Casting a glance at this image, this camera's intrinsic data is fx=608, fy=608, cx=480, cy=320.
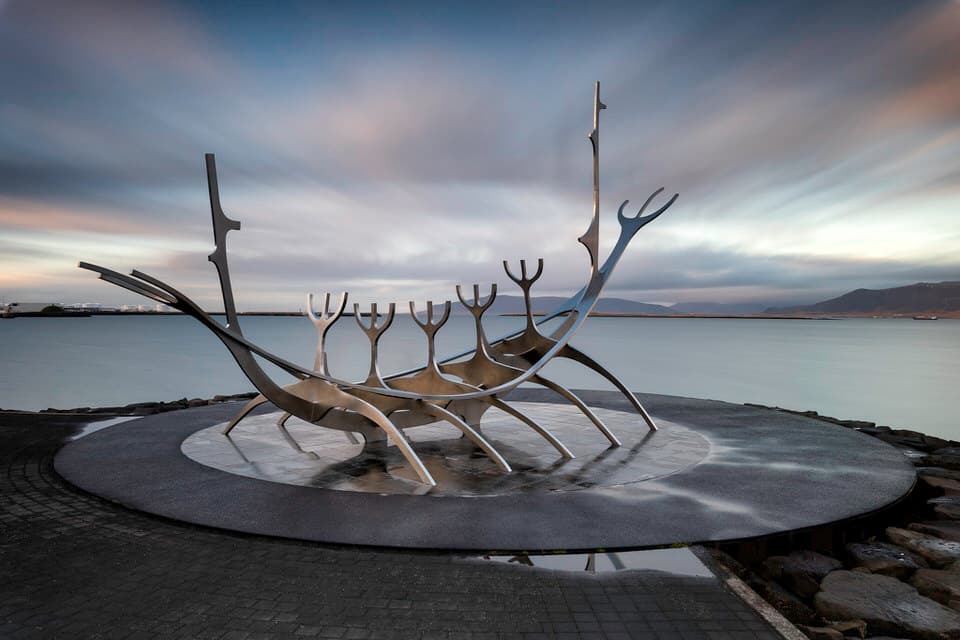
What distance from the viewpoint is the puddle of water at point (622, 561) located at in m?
4.97

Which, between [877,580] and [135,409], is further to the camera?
[135,409]

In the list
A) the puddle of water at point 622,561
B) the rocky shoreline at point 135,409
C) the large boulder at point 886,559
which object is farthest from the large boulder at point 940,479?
the rocky shoreline at point 135,409

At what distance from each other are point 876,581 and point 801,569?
573 mm

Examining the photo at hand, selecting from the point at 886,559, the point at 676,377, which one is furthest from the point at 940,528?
the point at 676,377

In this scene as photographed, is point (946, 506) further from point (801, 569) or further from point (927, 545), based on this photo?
point (801, 569)

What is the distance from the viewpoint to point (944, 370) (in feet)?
123

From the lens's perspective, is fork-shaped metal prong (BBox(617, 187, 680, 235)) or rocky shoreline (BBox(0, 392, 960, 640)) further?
fork-shaped metal prong (BBox(617, 187, 680, 235))

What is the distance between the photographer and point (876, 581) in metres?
5.11

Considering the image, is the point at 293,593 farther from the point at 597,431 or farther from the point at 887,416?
the point at 887,416

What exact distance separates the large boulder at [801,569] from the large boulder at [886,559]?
9.7 inches

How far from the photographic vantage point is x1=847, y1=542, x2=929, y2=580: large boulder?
5.32 meters

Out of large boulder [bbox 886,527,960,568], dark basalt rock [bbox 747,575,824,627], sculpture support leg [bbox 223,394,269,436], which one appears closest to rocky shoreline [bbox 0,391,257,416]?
sculpture support leg [bbox 223,394,269,436]

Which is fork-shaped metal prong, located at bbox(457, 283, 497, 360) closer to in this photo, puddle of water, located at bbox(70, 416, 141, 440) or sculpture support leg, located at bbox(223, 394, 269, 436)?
sculpture support leg, located at bbox(223, 394, 269, 436)

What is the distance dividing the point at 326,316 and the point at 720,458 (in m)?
6.37
